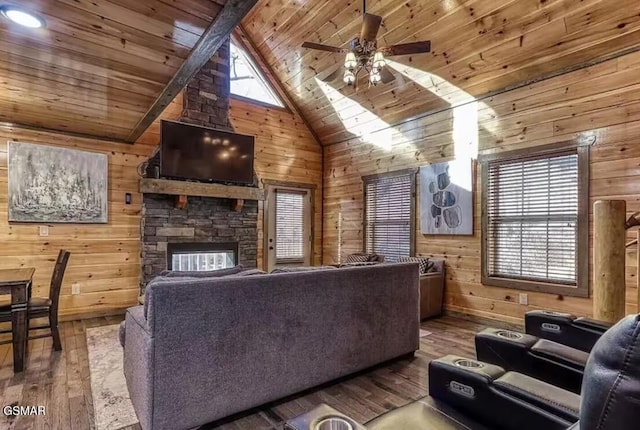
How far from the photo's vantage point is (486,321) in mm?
4414

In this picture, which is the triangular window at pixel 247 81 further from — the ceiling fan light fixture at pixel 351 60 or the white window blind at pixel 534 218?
the white window blind at pixel 534 218

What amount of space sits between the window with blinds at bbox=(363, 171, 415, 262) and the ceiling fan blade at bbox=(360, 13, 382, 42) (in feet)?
8.62

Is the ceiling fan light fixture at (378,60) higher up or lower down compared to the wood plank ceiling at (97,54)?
higher up

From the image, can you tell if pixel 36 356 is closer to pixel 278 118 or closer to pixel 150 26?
pixel 150 26

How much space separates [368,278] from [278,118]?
4693 millimetres

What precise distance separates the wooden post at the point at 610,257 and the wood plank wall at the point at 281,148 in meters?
5.03

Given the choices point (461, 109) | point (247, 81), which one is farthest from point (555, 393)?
point (247, 81)

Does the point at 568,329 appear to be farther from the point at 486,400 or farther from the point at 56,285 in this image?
the point at 56,285

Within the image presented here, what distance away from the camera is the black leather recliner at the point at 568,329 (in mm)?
2010

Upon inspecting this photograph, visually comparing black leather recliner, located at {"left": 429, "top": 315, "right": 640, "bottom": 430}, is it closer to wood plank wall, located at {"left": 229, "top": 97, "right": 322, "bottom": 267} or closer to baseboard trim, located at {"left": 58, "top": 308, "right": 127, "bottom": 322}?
baseboard trim, located at {"left": 58, "top": 308, "right": 127, "bottom": 322}

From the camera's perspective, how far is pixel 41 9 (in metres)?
2.02

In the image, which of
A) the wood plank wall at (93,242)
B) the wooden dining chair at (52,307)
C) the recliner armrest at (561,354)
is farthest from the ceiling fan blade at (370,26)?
the wooden dining chair at (52,307)

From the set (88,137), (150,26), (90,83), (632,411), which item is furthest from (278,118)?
(632,411)

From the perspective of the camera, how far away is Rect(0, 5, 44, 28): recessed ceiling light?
1984 mm
